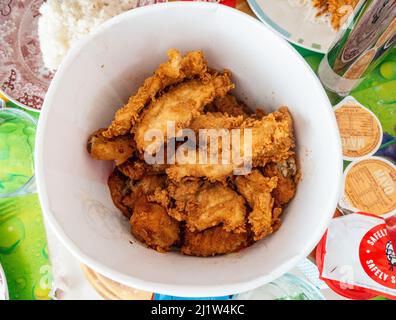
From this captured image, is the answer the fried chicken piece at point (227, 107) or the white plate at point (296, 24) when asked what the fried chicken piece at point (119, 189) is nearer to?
the fried chicken piece at point (227, 107)

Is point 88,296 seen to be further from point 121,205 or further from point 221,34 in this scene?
point 221,34

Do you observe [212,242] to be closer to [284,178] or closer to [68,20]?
[284,178]

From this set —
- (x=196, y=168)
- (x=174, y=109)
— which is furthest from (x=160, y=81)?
(x=196, y=168)

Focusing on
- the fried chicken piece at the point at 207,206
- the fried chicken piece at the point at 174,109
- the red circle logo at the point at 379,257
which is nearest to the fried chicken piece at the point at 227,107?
the fried chicken piece at the point at 174,109

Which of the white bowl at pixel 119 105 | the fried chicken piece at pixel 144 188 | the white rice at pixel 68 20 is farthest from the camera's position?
the white rice at pixel 68 20

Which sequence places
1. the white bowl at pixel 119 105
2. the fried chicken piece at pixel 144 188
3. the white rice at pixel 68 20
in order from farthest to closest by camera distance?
1. the white rice at pixel 68 20
2. the fried chicken piece at pixel 144 188
3. the white bowl at pixel 119 105

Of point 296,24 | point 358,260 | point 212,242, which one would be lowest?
point 358,260

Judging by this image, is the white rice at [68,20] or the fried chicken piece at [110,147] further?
the white rice at [68,20]
